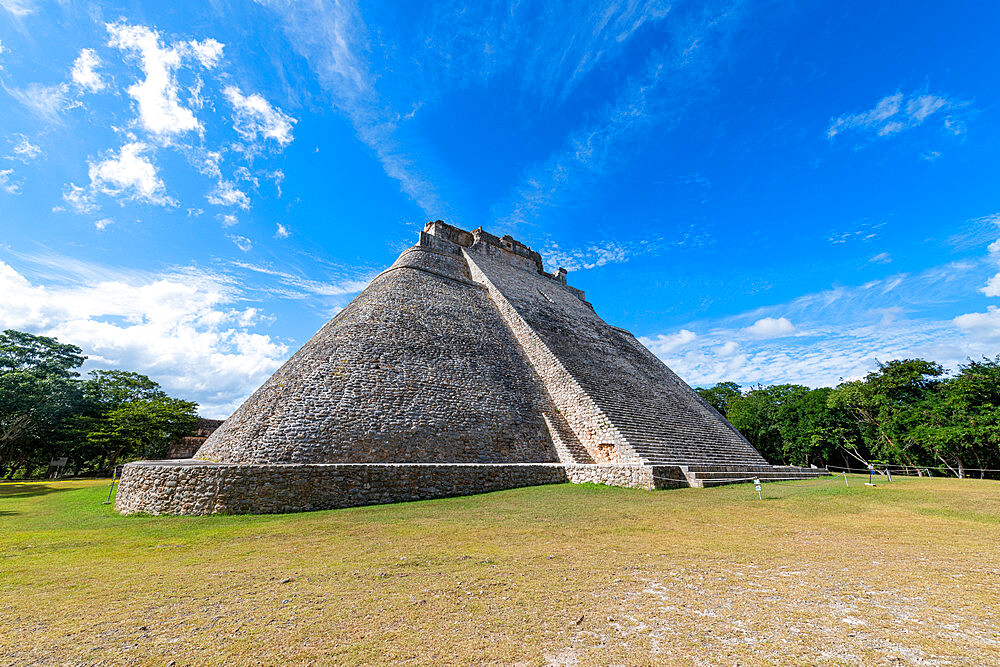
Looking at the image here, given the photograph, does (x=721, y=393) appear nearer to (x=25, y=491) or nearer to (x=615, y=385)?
(x=615, y=385)

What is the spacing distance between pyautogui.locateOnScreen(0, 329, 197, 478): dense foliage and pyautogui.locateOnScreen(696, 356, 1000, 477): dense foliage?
39.2 metres

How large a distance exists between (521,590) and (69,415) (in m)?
33.3

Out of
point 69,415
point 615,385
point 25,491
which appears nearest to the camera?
point 615,385

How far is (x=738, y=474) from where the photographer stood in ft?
37.9

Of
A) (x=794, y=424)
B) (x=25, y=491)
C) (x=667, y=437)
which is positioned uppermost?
(x=794, y=424)

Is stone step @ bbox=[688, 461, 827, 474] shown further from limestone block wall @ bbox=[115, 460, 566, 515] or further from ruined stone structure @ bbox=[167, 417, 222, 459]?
ruined stone structure @ bbox=[167, 417, 222, 459]

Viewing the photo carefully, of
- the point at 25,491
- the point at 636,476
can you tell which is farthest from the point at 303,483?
the point at 25,491

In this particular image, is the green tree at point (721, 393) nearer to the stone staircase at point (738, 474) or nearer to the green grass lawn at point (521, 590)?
the stone staircase at point (738, 474)

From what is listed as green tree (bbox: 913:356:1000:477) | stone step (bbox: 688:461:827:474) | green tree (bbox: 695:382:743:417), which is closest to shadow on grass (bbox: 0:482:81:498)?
stone step (bbox: 688:461:827:474)

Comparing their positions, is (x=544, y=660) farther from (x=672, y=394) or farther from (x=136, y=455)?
(x=136, y=455)

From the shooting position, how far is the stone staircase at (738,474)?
1039cm

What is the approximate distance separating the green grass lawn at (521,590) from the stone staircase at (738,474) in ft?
10.4

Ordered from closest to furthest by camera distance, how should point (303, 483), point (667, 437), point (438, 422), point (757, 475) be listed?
point (303, 483) → point (438, 422) → point (757, 475) → point (667, 437)

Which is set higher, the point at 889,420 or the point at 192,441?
the point at 889,420
